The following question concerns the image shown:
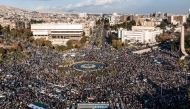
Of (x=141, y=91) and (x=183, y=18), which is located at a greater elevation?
(x=183, y=18)

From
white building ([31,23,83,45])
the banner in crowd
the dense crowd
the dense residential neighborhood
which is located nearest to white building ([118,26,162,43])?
white building ([31,23,83,45])

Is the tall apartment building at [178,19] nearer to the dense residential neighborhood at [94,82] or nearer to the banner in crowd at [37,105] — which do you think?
the dense residential neighborhood at [94,82]

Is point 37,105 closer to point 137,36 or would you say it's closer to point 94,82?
point 94,82

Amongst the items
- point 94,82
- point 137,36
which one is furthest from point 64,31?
point 94,82

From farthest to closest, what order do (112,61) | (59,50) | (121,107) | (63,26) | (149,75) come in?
(63,26), (59,50), (112,61), (149,75), (121,107)

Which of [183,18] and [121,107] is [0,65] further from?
[183,18]

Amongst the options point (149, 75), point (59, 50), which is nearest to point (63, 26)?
point (59, 50)

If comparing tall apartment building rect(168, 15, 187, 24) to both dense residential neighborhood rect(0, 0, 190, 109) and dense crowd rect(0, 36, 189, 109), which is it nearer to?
dense residential neighborhood rect(0, 0, 190, 109)

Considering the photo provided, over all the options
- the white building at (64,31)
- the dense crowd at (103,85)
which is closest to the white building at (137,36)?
the white building at (64,31)
